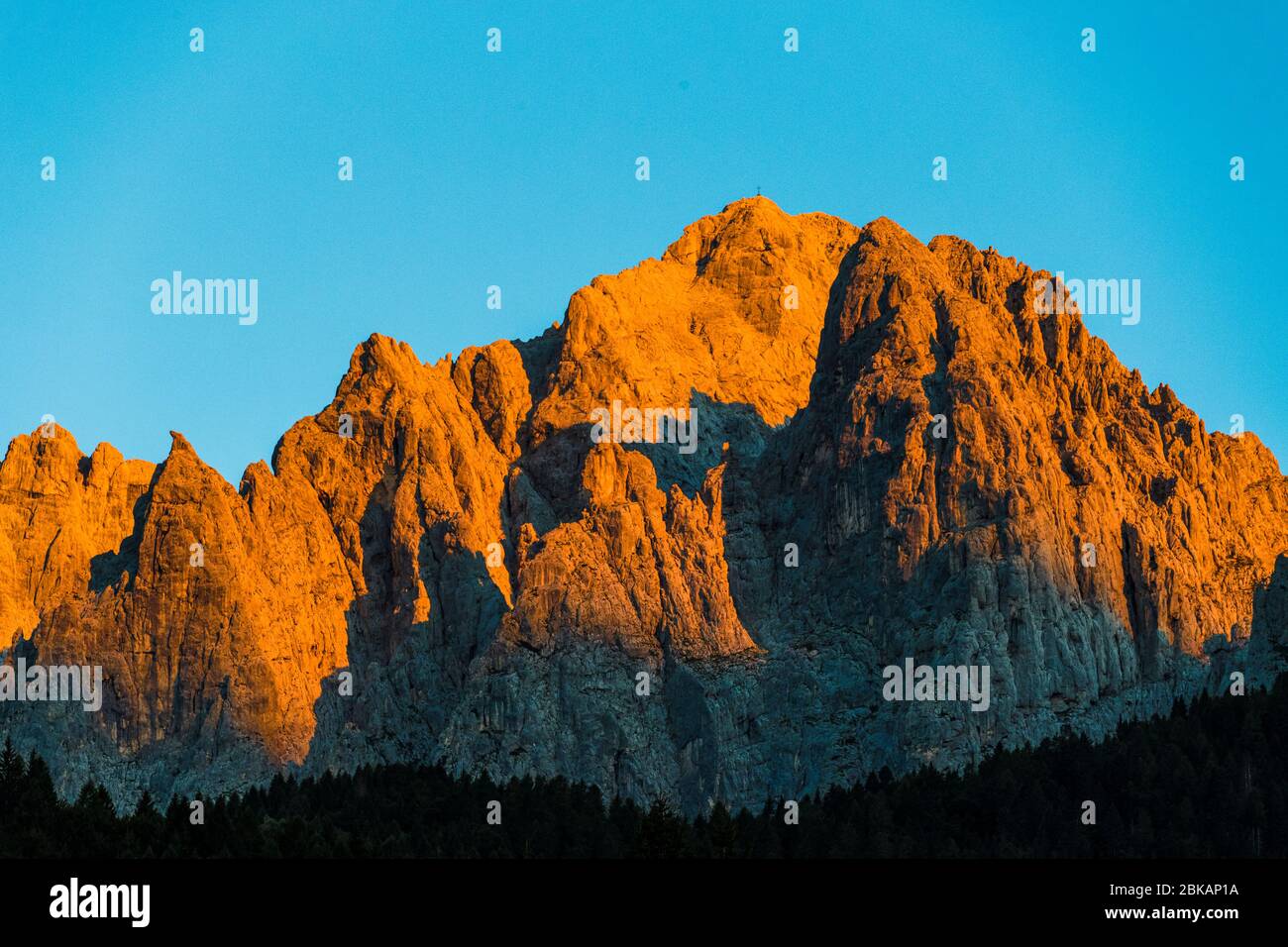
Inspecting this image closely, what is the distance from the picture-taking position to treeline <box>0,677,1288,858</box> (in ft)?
545

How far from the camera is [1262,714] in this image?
194 meters

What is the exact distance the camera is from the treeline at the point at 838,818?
166 metres

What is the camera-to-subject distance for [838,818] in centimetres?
18650

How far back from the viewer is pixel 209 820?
171 m
